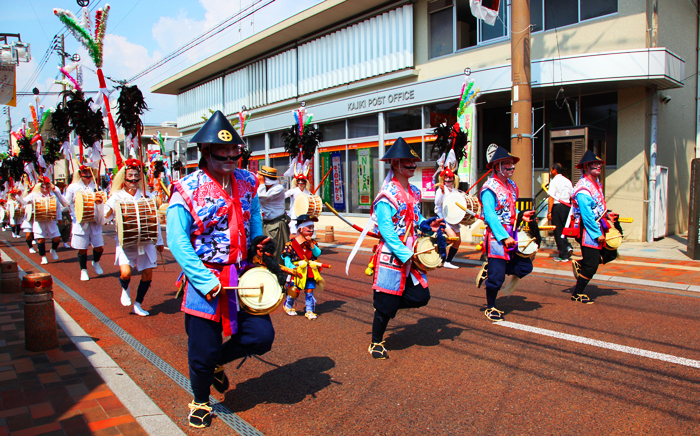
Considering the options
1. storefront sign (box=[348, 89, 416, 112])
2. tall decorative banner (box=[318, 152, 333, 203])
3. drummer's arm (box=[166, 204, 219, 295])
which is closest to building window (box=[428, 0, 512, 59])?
storefront sign (box=[348, 89, 416, 112])

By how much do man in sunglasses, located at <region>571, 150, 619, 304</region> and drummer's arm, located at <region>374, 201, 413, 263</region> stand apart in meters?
3.51

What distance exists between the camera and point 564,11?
43.7ft

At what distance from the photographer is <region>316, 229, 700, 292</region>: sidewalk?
8359 millimetres

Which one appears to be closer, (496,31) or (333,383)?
(333,383)

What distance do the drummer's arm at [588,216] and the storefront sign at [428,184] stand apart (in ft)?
28.4

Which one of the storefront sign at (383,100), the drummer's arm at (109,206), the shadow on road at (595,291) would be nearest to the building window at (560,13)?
the storefront sign at (383,100)

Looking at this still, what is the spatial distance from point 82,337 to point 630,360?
5.80m

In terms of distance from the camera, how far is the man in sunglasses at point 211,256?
11.1 feet

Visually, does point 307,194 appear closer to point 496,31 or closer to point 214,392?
point 214,392

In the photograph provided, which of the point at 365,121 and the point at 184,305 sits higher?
the point at 365,121

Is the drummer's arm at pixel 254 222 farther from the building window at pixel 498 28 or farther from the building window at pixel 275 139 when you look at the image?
the building window at pixel 275 139

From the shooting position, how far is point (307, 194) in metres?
10.2

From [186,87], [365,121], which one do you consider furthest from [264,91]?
[186,87]

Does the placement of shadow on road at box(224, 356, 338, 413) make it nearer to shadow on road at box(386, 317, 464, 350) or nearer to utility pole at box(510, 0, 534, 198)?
shadow on road at box(386, 317, 464, 350)
